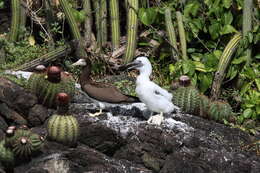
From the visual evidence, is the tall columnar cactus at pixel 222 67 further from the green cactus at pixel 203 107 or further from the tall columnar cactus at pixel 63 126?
the tall columnar cactus at pixel 63 126

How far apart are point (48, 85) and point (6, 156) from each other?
54.3 inches

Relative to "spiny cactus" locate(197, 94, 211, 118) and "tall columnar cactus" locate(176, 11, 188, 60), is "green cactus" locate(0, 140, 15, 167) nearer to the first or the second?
"spiny cactus" locate(197, 94, 211, 118)

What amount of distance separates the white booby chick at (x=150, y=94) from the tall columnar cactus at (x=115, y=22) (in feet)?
9.17

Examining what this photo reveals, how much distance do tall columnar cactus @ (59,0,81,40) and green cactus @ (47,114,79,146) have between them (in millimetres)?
3205

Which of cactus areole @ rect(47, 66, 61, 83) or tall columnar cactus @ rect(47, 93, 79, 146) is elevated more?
cactus areole @ rect(47, 66, 61, 83)

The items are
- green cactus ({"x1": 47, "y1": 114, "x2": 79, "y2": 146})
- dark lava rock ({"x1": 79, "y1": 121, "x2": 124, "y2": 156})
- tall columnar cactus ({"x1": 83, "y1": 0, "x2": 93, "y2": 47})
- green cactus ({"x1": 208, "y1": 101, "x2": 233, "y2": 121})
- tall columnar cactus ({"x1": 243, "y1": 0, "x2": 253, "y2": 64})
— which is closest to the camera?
green cactus ({"x1": 47, "y1": 114, "x2": 79, "y2": 146})

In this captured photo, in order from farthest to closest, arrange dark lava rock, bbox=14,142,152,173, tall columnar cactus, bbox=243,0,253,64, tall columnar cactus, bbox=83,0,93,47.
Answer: tall columnar cactus, bbox=83,0,93,47
tall columnar cactus, bbox=243,0,253,64
dark lava rock, bbox=14,142,152,173

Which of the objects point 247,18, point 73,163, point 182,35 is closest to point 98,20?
point 182,35

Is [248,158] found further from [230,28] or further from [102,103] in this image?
[230,28]

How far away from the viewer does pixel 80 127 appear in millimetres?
6844

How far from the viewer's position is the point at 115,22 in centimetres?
A: 967

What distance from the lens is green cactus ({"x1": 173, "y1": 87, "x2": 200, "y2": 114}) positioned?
7594 mm

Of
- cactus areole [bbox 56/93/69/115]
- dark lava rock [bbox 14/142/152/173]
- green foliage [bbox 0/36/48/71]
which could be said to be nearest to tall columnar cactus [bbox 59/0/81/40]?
green foliage [bbox 0/36/48/71]

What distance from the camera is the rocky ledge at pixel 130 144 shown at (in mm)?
6215
